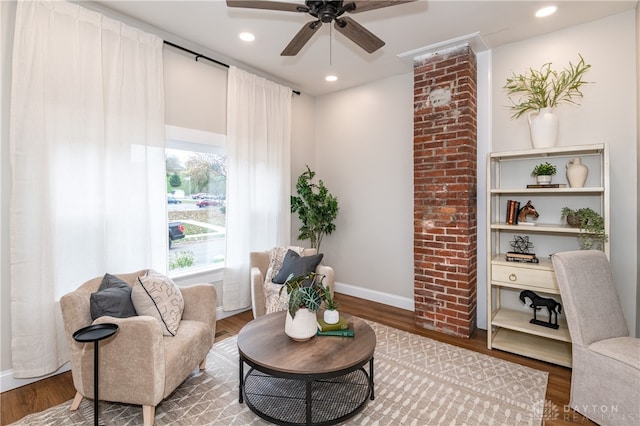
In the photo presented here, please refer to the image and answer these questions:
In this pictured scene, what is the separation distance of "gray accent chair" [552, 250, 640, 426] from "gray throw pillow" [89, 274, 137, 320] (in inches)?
116

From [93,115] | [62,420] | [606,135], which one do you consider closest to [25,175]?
[93,115]

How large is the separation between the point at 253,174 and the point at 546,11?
327 centimetres

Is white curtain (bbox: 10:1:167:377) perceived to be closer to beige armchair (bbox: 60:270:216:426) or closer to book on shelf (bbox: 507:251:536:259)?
beige armchair (bbox: 60:270:216:426)

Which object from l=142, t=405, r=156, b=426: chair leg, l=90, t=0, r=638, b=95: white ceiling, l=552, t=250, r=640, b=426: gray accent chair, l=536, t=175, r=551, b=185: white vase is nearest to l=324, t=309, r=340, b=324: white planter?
l=142, t=405, r=156, b=426: chair leg

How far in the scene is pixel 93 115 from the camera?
102 inches

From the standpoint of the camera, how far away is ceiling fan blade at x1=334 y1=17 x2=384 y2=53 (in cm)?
198

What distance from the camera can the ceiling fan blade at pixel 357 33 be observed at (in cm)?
198

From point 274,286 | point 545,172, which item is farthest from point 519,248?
point 274,286

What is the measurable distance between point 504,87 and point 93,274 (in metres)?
4.30

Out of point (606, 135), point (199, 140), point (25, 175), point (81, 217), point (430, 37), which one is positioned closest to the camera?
point (25, 175)

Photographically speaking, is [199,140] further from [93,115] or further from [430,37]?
[430,37]

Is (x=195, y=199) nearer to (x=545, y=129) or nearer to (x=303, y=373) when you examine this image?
(x=303, y=373)

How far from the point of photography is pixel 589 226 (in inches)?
98.7

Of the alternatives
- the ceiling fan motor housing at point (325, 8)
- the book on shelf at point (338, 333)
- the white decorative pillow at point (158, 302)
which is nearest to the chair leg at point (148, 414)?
the white decorative pillow at point (158, 302)
